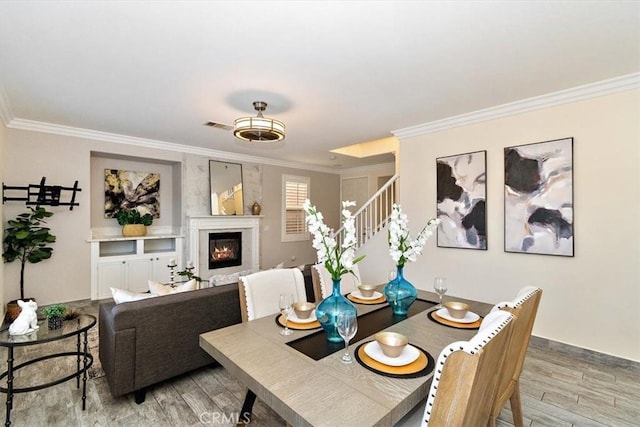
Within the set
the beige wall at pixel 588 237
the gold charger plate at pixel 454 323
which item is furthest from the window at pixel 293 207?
the gold charger plate at pixel 454 323

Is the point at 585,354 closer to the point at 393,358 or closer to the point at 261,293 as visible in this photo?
the point at 393,358

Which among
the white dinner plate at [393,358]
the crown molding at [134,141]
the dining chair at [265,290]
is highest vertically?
the crown molding at [134,141]

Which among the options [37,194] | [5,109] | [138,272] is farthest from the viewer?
[138,272]

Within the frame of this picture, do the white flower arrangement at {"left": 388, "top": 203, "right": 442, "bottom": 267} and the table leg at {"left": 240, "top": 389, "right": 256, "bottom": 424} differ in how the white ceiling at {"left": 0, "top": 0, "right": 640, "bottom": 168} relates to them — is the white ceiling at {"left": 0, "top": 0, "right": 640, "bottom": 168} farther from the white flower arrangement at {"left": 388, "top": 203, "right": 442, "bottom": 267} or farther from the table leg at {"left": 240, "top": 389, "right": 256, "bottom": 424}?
the table leg at {"left": 240, "top": 389, "right": 256, "bottom": 424}

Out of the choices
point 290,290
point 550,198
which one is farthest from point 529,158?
point 290,290

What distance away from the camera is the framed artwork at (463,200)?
3.63 metres

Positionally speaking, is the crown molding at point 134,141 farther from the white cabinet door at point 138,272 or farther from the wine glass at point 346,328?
the wine glass at point 346,328

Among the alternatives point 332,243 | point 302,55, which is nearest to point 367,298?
point 332,243

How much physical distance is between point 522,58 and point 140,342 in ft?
11.7

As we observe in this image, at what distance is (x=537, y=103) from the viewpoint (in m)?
3.21

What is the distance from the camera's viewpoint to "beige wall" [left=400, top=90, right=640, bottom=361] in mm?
2758

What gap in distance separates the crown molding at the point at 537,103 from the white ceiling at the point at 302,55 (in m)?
0.13

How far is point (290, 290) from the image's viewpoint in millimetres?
2346

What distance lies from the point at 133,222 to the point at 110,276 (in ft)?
3.18
